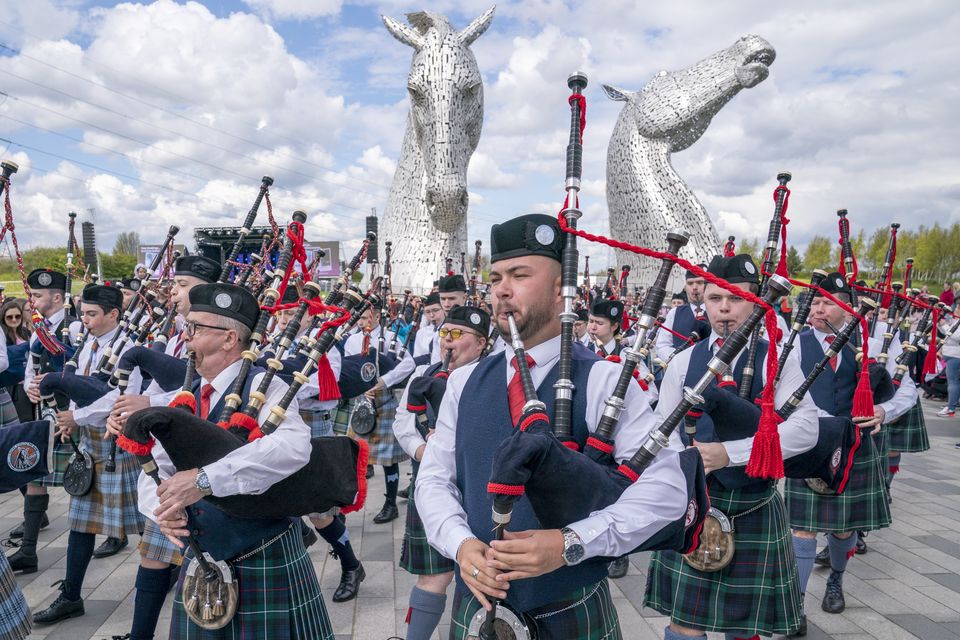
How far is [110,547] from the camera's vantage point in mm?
Result: 4332

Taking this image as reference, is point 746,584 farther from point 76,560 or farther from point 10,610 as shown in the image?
point 76,560

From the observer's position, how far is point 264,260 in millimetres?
3670

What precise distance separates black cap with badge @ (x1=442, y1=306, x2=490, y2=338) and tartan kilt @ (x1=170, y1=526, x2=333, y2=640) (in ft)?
5.33

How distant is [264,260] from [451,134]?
12.2 meters

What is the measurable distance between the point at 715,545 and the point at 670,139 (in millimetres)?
17957

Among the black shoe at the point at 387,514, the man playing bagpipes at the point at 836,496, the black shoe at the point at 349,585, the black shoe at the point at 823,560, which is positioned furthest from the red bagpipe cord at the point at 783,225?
the black shoe at the point at 387,514

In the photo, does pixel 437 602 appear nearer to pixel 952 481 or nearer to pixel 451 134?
pixel 952 481

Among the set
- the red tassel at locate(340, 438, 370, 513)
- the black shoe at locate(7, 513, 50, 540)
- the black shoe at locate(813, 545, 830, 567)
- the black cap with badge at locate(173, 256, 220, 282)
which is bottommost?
the black shoe at locate(7, 513, 50, 540)

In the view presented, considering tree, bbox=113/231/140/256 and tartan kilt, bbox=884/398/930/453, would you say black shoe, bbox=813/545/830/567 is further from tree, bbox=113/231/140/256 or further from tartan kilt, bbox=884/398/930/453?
tree, bbox=113/231/140/256

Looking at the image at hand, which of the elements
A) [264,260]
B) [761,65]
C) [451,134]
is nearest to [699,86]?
[761,65]

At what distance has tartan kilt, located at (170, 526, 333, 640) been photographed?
216 centimetres

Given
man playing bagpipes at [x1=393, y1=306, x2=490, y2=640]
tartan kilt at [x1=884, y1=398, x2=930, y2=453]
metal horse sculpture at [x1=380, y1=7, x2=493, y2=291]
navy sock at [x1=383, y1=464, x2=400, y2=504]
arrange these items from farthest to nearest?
metal horse sculpture at [x1=380, y1=7, x2=493, y2=291], tartan kilt at [x1=884, y1=398, x2=930, y2=453], navy sock at [x1=383, y1=464, x2=400, y2=504], man playing bagpipes at [x1=393, y1=306, x2=490, y2=640]

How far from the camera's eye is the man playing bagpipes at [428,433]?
2.91 m

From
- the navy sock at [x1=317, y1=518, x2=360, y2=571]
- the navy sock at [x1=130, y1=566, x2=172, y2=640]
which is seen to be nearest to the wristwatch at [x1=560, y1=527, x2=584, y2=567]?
the navy sock at [x1=130, y1=566, x2=172, y2=640]
